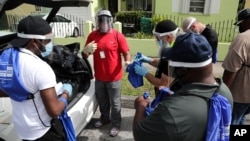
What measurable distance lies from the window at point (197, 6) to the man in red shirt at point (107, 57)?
8.02 meters

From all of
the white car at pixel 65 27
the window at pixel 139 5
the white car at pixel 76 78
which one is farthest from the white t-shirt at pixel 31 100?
the window at pixel 139 5

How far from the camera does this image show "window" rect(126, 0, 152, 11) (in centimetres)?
1423

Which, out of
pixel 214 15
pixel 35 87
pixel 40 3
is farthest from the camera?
pixel 214 15

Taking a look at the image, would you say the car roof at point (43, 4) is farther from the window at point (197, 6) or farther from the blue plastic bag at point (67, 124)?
the window at point (197, 6)

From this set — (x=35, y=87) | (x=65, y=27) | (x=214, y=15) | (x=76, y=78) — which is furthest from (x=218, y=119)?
(x=214, y=15)

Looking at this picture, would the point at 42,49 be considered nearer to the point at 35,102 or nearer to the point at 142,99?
the point at 35,102

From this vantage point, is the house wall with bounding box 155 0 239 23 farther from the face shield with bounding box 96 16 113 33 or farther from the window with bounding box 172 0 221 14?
the face shield with bounding box 96 16 113 33

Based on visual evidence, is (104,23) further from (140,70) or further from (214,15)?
(214,15)

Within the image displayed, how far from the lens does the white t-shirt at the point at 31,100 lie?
1829mm

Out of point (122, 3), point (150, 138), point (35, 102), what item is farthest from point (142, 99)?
point (122, 3)

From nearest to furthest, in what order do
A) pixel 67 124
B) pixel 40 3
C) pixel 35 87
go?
pixel 35 87 < pixel 67 124 < pixel 40 3

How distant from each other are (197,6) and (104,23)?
8.36m

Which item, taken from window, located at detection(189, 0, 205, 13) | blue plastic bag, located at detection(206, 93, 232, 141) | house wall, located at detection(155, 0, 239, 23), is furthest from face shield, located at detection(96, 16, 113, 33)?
window, located at detection(189, 0, 205, 13)

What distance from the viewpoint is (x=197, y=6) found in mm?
10508
